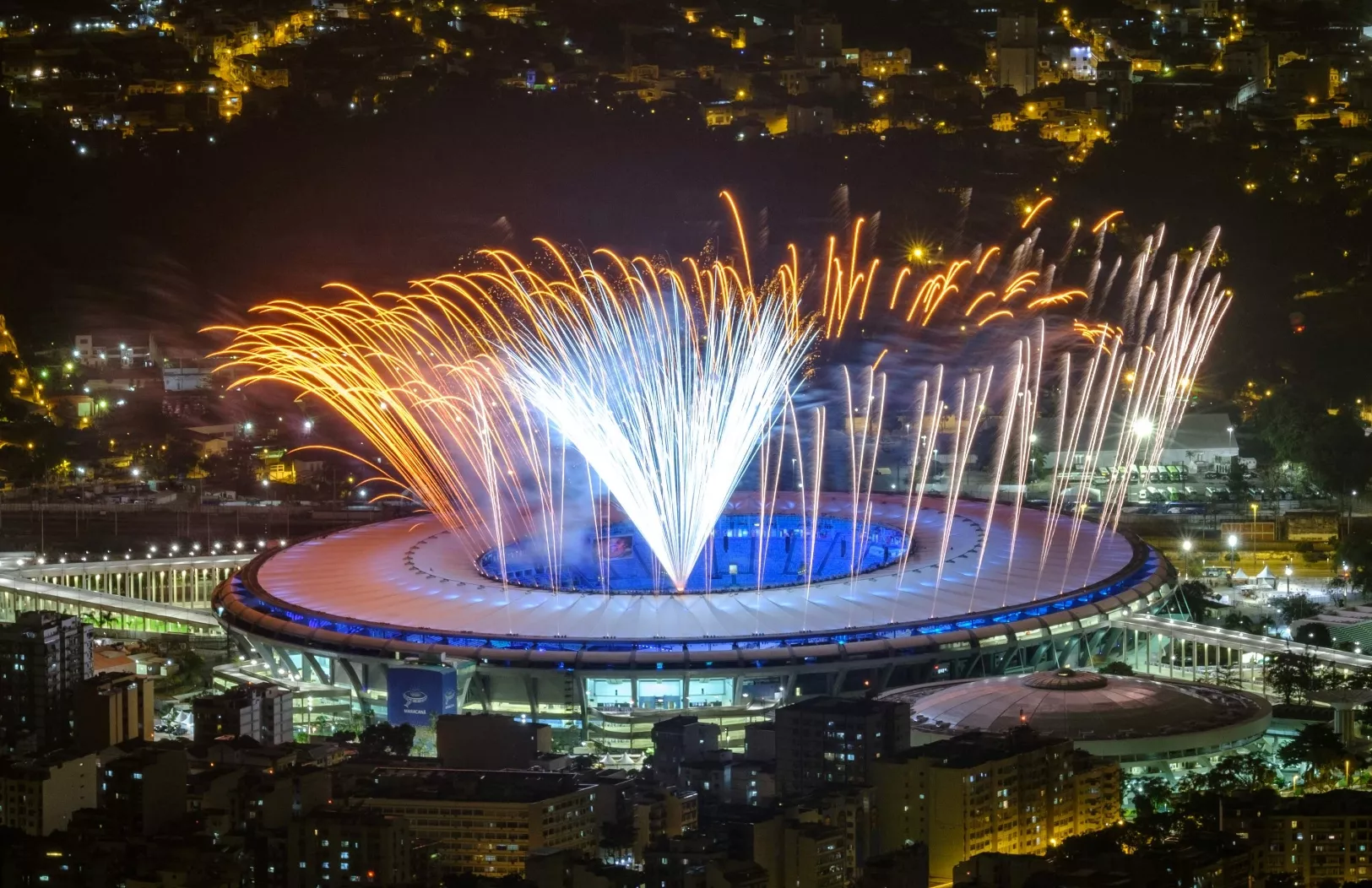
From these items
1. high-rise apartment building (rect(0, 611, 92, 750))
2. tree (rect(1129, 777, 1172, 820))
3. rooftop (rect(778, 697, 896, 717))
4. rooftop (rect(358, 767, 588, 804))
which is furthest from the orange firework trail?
rooftop (rect(358, 767, 588, 804))

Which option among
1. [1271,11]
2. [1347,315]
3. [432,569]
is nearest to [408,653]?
[432,569]

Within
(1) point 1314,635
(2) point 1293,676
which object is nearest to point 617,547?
(1) point 1314,635

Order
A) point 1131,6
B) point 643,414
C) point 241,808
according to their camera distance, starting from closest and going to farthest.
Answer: point 241,808 < point 643,414 < point 1131,6

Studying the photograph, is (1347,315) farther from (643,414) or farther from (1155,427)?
(643,414)

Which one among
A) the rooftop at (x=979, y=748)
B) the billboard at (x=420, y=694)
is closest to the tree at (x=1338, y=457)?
the rooftop at (x=979, y=748)

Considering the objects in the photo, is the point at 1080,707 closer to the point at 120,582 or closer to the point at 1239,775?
the point at 1239,775
